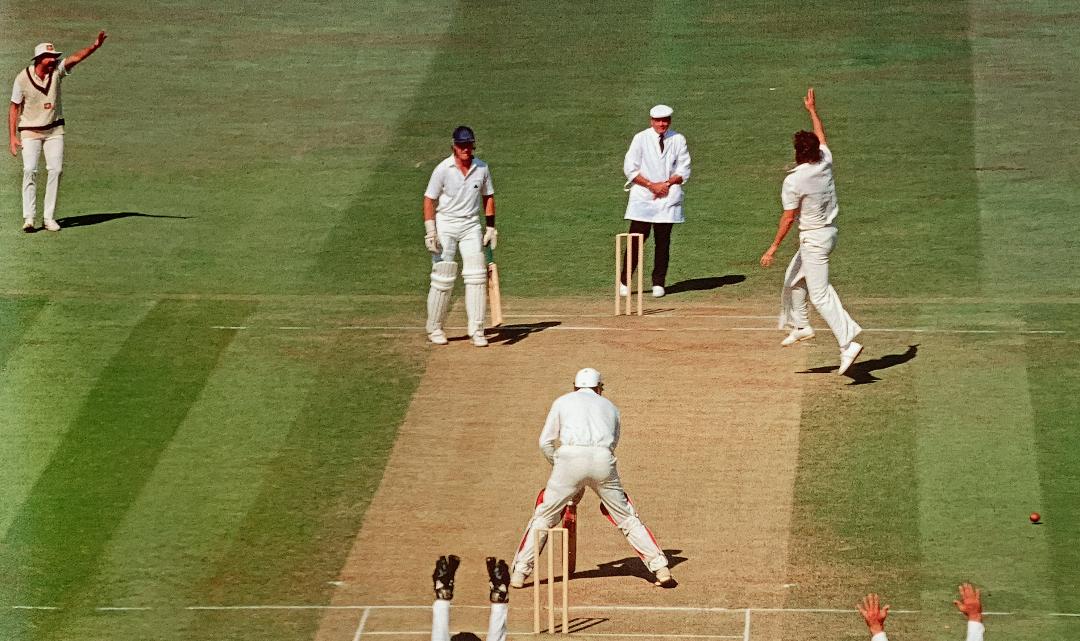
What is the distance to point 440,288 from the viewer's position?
75.9ft

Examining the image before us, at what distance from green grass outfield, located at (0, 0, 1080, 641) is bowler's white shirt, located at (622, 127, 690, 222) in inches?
44.9

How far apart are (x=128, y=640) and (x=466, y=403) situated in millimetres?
5346

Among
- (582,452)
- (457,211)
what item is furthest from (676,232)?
(582,452)

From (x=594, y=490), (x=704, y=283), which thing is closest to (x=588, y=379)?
(x=594, y=490)

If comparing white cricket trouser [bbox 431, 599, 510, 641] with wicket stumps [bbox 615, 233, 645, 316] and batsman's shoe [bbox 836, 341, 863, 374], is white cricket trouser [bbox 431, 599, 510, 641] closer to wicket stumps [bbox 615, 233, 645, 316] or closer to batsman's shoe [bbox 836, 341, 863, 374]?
batsman's shoe [bbox 836, 341, 863, 374]

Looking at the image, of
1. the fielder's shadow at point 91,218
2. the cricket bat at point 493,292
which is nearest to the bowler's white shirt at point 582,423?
the cricket bat at point 493,292

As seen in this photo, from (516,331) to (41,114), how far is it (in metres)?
7.23

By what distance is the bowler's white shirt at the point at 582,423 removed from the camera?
17.6m

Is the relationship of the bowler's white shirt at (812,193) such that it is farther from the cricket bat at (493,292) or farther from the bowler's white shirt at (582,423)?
the bowler's white shirt at (582,423)

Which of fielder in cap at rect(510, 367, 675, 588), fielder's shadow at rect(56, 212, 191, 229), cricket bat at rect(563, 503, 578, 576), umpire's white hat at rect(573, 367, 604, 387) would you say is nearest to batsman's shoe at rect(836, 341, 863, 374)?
cricket bat at rect(563, 503, 578, 576)

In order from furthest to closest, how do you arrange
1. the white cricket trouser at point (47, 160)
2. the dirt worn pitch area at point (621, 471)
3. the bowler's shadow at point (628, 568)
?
the white cricket trouser at point (47, 160), the bowler's shadow at point (628, 568), the dirt worn pitch area at point (621, 471)

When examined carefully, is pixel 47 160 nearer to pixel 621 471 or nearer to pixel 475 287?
pixel 475 287

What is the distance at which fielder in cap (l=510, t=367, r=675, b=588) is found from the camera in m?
17.6

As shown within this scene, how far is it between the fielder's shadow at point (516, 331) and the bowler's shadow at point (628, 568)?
5.28 m
